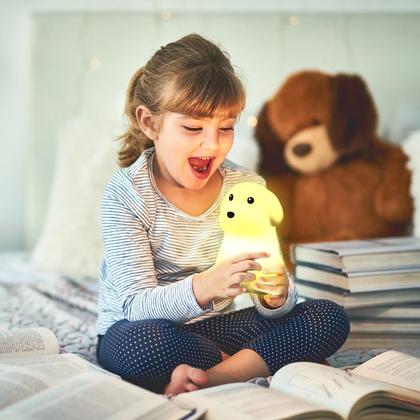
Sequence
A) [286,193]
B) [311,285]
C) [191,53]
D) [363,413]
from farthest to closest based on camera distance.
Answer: [286,193]
[311,285]
[191,53]
[363,413]

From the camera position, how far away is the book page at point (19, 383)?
952 mm

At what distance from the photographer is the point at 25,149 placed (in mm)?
2588

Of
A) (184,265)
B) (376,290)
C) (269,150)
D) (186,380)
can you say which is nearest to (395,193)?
(269,150)

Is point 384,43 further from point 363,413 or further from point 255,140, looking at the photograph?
point 363,413

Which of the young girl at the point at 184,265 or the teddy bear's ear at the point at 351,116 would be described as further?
the teddy bear's ear at the point at 351,116

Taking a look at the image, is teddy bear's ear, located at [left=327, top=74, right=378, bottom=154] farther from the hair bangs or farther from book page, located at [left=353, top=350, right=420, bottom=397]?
book page, located at [left=353, top=350, right=420, bottom=397]

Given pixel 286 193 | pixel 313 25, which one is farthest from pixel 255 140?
pixel 313 25

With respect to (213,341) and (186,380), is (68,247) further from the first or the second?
(186,380)

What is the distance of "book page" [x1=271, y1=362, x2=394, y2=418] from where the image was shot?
36.9 inches

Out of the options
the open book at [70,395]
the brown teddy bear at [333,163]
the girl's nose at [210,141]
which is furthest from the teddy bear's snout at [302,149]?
the open book at [70,395]

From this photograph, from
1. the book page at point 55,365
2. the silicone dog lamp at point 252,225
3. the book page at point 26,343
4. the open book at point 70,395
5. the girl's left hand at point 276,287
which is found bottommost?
the book page at point 26,343

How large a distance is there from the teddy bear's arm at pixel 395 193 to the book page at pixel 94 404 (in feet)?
3.91

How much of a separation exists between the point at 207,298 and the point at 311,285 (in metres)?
0.51

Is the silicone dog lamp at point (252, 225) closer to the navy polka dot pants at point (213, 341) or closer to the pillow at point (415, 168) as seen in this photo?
the navy polka dot pants at point (213, 341)
